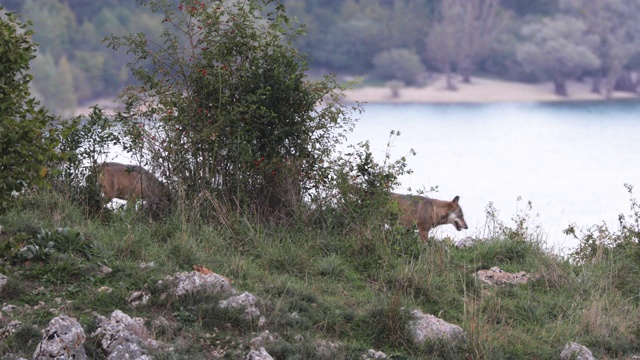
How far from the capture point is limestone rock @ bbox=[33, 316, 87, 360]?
182 inches

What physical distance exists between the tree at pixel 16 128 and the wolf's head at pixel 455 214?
7382 mm

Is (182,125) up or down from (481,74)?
down

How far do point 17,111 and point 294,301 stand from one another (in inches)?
94.0

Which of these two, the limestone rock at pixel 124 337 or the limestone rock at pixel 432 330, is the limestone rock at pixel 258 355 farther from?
the limestone rock at pixel 432 330

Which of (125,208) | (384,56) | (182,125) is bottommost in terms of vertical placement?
(125,208)

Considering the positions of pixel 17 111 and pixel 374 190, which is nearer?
pixel 17 111

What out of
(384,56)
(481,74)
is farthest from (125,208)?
(481,74)

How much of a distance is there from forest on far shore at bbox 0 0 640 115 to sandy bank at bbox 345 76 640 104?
12.0 inches

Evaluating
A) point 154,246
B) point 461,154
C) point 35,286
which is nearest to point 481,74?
point 461,154

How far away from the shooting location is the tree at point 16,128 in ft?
17.5

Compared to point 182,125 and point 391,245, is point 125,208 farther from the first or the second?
point 391,245

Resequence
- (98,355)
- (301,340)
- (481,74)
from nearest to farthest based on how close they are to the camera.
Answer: (98,355) < (301,340) < (481,74)

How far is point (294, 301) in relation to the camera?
5.91 metres

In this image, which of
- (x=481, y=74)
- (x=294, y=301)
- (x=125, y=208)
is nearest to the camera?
(x=294, y=301)
